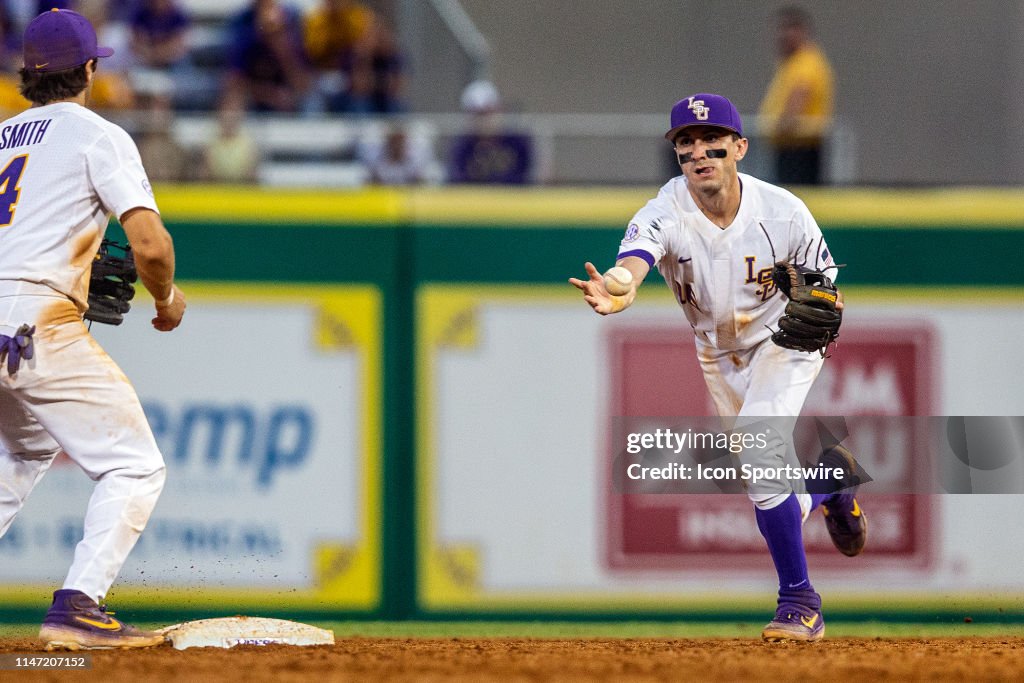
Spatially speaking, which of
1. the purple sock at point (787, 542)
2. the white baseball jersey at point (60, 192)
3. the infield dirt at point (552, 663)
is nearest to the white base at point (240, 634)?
the infield dirt at point (552, 663)

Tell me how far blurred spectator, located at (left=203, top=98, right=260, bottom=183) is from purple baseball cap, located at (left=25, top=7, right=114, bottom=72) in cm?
443

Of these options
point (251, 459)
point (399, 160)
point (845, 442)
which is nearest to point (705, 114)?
point (845, 442)

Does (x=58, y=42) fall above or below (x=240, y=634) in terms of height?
above

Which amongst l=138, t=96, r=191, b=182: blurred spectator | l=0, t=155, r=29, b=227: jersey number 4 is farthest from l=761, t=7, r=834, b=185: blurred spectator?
l=0, t=155, r=29, b=227: jersey number 4

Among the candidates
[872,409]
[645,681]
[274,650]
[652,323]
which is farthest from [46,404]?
[872,409]

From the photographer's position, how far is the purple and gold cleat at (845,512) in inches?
275

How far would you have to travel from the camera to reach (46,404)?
538 centimetres

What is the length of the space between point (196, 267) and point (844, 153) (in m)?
5.10

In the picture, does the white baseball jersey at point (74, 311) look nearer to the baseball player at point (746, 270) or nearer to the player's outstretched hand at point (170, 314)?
the player's outstretched hand at point (170, 314)

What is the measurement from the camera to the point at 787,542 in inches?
256

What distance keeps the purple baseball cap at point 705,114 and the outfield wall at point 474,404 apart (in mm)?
2893

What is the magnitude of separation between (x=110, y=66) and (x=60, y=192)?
19.6 feet

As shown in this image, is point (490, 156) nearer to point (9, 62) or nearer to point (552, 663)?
point (9, 62)

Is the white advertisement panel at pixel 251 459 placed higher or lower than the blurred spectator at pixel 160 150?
lower
